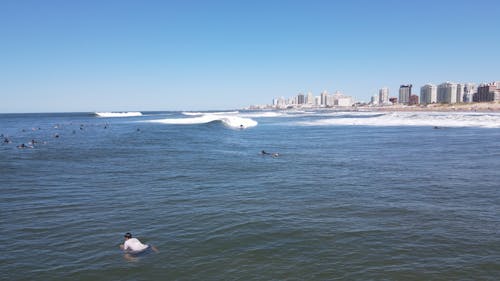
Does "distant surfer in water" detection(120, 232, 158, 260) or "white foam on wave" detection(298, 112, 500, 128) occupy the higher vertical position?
"distant surfer in water" detection(120, 232, 158, 260)

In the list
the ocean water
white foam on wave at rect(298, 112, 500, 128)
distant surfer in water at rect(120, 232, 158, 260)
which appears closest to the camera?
the ocean water

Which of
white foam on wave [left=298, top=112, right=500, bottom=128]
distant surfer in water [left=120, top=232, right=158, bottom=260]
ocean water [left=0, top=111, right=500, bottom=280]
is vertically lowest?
white foam on wave [left=298, top=112, right=500, bottom=128]

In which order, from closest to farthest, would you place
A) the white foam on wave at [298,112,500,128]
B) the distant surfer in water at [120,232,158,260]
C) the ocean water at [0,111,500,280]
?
1. the ocean water at [0,111,500,280]
2. the distant surfer in water at [120,232,158,260]
3. the white foam on wave at [298,112,500,128]

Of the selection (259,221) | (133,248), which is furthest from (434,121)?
(133,248)

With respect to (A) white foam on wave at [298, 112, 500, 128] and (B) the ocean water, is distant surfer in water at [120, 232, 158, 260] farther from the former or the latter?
(A) white foam on wave at [298, 112, 500, 128]

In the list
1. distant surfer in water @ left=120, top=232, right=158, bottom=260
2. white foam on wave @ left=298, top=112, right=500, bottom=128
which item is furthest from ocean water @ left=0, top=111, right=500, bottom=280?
white foam on wave @ left=298, top=112, right=500, bottom=128

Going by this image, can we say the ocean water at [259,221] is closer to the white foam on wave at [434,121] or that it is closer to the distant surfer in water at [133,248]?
the distant surfer in water at [133,248]

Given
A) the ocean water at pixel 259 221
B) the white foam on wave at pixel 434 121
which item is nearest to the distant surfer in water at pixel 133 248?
the ocean water at pixel 259 221

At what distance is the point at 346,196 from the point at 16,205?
1386 centimetres

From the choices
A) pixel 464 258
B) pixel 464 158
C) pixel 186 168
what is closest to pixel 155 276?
pixel 464 258

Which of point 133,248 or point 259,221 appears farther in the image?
point 259,221

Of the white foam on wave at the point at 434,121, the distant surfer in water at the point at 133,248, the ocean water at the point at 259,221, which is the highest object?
the distant surfer in water at the point at 133,248

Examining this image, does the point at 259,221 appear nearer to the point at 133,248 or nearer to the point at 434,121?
the point at 133,248

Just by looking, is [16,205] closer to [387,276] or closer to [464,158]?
[387,276]
